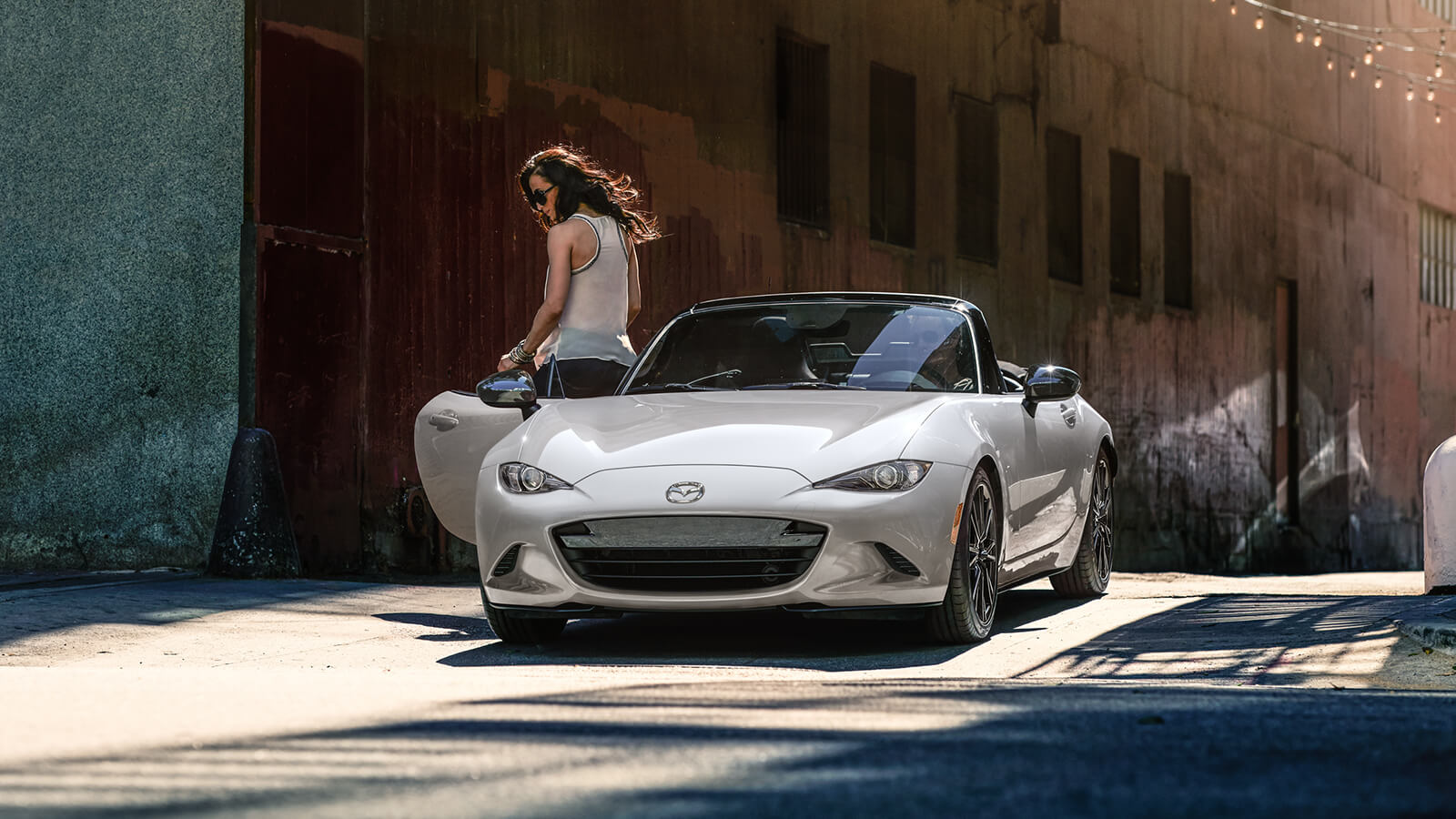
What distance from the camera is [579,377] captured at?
876cm

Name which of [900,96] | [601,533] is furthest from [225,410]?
[900,96]

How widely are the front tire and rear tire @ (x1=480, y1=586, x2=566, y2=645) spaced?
4.67ft

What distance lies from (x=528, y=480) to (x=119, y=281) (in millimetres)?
4945

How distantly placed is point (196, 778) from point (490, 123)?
360 inches

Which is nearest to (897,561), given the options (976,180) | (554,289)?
(554,289)

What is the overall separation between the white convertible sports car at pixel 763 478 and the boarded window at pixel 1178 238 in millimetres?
15839

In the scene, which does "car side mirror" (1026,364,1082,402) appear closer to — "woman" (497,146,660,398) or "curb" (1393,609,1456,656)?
"curb" (1393,609,1456,656)

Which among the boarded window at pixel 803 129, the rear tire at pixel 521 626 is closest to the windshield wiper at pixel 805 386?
the rear tire at pixel 521 626

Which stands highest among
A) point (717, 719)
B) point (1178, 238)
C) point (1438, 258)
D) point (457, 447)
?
point (1438, 258)

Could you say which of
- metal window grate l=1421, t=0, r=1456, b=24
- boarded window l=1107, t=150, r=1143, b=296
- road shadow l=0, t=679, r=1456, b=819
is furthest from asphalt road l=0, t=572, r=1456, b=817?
metal window grate l=1421, t=0, r=1456, b=24

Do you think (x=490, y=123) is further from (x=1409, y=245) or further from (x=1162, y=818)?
(x=1409, y=245)

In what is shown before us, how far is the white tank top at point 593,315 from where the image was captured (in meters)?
8.93

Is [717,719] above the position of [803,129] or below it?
below

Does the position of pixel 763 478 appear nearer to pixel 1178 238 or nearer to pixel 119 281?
pixel 119 281
